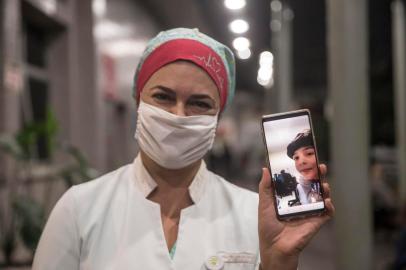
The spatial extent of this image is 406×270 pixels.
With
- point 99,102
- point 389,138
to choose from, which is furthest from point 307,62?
point 99,102

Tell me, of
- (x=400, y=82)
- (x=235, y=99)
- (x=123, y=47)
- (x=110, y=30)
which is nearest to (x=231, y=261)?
(x=235, y=99)

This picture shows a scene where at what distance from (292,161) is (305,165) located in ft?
0.10

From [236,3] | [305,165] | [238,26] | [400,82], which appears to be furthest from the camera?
[400,82]

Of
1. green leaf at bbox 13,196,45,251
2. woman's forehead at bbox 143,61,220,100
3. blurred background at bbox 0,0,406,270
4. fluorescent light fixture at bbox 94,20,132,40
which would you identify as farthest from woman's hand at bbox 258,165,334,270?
fluorescent light fixture at bbox 94,20,132,40

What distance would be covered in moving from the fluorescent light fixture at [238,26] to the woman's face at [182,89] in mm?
2346

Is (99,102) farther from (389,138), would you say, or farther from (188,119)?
(188,119)

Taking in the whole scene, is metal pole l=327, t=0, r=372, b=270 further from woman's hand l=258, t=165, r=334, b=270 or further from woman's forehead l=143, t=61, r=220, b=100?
woman's hand l=258, t=165, r=334, b=270

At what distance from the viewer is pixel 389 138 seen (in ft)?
29.3

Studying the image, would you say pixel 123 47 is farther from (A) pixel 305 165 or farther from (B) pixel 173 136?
(A) pixel 305 165

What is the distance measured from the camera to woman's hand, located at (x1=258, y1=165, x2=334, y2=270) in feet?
3.96

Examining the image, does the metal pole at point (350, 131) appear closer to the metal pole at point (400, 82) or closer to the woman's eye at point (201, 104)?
the woman's eye at point (201, 104)

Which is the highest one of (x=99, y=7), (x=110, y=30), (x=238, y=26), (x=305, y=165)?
(x=99, y=7)

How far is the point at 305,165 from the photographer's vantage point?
4.04ft

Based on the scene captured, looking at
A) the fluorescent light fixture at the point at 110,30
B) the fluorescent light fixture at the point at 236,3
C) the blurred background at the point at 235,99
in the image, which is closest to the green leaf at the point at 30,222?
the blurred background at the point at 235,99
